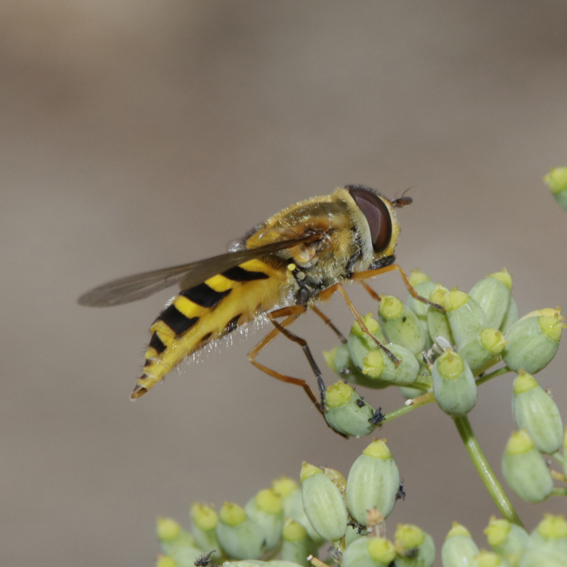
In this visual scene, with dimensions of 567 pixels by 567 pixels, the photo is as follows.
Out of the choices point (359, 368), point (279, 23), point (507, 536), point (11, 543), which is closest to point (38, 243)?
point (11, 543)

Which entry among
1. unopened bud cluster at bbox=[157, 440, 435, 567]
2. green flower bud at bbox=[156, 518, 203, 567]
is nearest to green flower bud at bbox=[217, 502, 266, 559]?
unopened bud cluster at bbox=[157, 440, 435, 567]

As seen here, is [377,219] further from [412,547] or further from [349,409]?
[412,547]

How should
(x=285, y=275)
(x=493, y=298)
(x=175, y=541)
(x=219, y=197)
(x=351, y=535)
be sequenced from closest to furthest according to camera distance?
(x=351, y=535) → (x=493, y=298) → (x=175, y=541) → (x=285, y=275) → (x=219, y=197)

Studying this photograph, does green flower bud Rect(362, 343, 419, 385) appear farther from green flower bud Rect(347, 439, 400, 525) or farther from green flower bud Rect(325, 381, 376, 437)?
green flower bud Rect(347, 439, 400, 525)

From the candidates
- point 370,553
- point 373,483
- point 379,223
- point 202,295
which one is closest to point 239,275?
point 202,295

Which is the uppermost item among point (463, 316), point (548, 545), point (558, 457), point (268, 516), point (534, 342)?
point (463, 316)

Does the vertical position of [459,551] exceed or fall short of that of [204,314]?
it falls short
